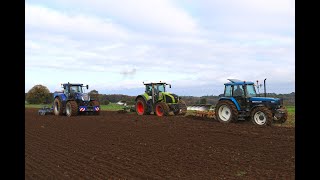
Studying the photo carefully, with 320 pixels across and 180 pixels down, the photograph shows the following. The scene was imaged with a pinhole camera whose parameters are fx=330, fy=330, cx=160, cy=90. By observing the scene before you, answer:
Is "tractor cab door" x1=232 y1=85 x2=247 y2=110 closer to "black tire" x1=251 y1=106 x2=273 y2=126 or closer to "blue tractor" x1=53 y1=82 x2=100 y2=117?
"black tire" x1=251 y1=106 x2=273 y2=126

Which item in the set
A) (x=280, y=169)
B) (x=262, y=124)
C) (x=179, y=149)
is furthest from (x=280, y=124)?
(x=280, y=169)

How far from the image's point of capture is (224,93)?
1520 cm

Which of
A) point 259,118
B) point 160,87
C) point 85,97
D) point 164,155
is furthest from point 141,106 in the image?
point 164,155

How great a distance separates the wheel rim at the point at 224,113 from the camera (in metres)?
14.8

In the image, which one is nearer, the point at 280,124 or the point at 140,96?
the point at 280,124

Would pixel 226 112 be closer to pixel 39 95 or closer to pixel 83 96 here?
pixel 83 96

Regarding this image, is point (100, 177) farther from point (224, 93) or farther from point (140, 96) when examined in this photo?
point (140, 96)

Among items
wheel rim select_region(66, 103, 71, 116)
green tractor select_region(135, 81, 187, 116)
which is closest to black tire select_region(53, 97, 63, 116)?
wheel rim select_region(66, 103, 71, 116)

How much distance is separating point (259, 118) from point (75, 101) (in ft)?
41.2

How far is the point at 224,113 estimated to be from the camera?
49.5 feet

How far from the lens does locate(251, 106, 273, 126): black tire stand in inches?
515
